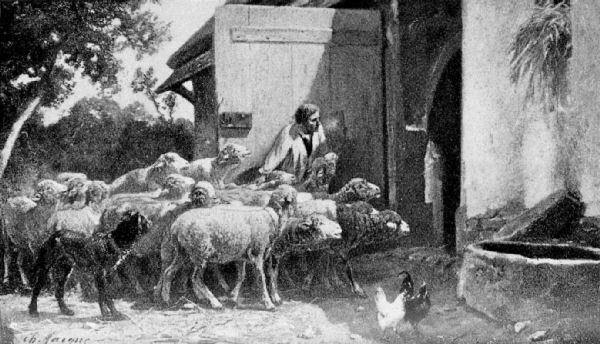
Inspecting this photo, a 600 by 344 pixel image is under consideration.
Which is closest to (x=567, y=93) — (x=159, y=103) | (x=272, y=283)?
(x=272, y=283)

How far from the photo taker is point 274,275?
15.3 ft

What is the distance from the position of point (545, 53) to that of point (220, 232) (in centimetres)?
231

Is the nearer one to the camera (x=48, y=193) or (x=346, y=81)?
(x=48, y=193)

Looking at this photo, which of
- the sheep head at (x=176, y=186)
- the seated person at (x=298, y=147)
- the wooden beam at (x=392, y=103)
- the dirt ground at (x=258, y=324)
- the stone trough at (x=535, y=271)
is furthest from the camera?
the wooden beam at (x=392, y=103)

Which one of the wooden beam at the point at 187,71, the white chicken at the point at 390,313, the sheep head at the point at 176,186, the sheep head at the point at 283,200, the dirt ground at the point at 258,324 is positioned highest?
the wooden beam at the point at 187,71

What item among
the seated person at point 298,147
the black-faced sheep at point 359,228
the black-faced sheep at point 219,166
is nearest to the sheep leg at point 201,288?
the black-faced sheep at point 219,166

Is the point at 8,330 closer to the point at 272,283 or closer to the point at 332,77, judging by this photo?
the point at 272,283

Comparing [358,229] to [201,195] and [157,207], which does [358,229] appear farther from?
[157,207]

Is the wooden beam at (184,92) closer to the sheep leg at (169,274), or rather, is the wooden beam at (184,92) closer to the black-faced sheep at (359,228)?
the sheep leg at (169,274)

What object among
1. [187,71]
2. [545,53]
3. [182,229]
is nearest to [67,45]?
[187,71]

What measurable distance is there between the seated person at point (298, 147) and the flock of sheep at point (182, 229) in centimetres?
24

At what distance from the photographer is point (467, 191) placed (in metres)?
4.98

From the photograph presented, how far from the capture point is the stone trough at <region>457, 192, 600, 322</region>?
3490mm

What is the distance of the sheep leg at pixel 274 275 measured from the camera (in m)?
4.57
